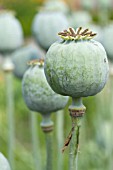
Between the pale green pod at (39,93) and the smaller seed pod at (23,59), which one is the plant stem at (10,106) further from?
the pale green pod at (39,93)

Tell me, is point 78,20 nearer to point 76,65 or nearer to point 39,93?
point 39,93

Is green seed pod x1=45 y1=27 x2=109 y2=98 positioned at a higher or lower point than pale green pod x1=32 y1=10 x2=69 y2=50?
lower

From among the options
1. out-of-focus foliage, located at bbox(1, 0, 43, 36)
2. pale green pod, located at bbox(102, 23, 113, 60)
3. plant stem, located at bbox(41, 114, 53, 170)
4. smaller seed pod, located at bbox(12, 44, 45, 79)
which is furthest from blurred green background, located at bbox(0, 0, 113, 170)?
out-of-focus foliage, located at bbox(1, 0, 43, 36)

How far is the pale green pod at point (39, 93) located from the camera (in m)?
0.99

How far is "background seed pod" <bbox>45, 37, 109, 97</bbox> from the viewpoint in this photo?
74 cm

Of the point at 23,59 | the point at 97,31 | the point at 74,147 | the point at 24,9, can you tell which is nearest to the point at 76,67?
the point at 74,147

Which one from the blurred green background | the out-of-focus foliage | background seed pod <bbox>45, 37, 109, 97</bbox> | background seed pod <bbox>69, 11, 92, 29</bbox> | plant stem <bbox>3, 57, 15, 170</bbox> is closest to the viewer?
background seed pod <bbox>45, 37, 109, 97</bbox>

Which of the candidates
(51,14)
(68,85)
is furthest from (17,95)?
(68,85)

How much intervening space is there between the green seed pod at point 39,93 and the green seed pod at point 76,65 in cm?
22

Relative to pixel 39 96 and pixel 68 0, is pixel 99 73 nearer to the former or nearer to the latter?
pixel 39 96

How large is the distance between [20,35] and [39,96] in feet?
2.10

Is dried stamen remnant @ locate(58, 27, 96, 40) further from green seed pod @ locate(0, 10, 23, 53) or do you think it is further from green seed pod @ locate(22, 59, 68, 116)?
green seed pod @ locate(0, 10, 23, 53)

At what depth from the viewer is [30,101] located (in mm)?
999

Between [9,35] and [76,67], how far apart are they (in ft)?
2.80
